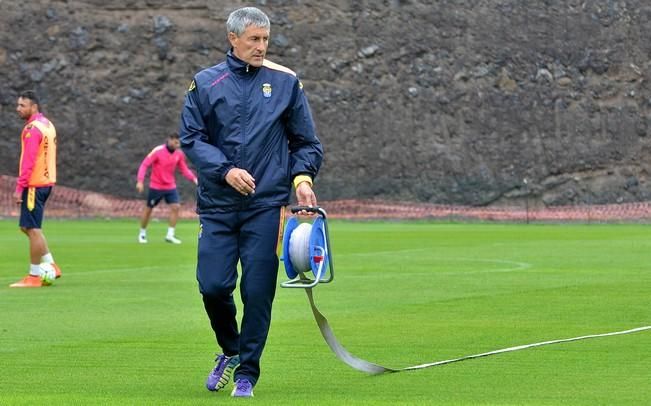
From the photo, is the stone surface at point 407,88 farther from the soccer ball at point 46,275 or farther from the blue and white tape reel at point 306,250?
the blue and white tape reel at point 306,250

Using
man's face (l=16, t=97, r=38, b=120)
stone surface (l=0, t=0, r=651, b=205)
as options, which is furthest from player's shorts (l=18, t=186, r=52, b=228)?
stone surface (l=0, t=0, r=651, b=205)

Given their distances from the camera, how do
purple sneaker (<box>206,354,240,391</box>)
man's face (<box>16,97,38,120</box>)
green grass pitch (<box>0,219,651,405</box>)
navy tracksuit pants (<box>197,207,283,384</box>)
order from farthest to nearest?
man's face (<box>16,97,38,120</box>) → purple sneaker (<box>206,354,240,391</box>) → green grass pitch (<box>0,219,651,405</box>) → navy tracksuit pants (<box>197,207,283,384</box>)

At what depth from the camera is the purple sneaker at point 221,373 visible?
8898 millimetres

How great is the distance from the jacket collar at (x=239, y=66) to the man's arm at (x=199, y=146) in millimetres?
245

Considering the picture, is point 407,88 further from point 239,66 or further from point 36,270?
point 239,66

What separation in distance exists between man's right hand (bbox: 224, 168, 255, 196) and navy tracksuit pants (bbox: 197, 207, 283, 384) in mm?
245

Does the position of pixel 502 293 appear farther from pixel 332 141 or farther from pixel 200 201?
pixel 332 141

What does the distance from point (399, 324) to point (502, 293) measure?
3.63 m

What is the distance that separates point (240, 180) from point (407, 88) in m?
45.1

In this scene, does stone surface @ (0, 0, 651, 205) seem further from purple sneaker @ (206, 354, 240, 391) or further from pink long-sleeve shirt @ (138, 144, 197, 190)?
purple sneaker @ (206, 354, 240, 391)

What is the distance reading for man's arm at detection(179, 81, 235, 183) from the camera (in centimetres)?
852

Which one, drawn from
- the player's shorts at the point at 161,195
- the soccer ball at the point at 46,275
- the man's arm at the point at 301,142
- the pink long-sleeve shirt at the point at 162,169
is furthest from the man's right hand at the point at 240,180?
the pink long-sleeve shirt at the point at 162,169

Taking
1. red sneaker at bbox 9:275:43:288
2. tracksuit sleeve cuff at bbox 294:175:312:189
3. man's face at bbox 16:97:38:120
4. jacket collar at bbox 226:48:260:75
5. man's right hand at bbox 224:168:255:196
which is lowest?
red sneaker at bbox 9:275:43:288

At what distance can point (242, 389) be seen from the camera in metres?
8.56
